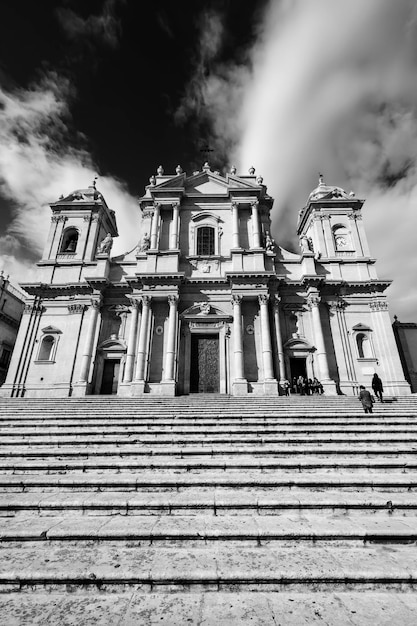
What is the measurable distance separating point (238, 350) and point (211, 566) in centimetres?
1561

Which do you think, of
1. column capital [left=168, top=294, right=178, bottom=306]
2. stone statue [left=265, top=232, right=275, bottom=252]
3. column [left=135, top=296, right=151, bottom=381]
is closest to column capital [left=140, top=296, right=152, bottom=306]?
column [left=135, top=296, right=151, bottom=381]

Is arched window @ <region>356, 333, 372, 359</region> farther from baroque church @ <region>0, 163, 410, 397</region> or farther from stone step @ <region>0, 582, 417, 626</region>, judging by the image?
stone step @ <region>0, 582, 417, 626</region>

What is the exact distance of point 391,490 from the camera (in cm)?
543

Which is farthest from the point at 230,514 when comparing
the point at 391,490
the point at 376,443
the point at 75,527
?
the point at 376,443

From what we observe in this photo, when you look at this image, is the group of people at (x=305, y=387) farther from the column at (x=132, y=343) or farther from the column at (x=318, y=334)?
the column at (x=132, y=343)

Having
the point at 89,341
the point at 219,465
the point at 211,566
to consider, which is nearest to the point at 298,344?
the point at 89,341

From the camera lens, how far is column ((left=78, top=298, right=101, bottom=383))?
19.3 m

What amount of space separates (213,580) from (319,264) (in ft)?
71.4

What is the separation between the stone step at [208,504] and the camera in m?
4.72

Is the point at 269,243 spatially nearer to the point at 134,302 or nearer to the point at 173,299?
the point at 173,299

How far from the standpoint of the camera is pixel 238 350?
61.7 ft

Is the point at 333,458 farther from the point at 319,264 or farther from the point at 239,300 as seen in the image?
the point at 319,264

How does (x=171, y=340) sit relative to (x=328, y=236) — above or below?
below

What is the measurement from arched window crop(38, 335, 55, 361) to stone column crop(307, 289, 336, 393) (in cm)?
1737
